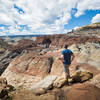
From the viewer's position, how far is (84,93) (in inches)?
255

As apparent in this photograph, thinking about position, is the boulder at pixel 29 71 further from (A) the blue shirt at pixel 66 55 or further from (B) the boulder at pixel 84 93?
(B) the boulder at pixel 84 93

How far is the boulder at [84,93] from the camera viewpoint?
6207 millimetres

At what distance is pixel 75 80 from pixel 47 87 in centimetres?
248

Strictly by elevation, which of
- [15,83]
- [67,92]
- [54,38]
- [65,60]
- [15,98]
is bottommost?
[15,83]

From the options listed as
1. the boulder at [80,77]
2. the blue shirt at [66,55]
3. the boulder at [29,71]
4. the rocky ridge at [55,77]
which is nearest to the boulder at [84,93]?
the rocky ridge at [55,77]

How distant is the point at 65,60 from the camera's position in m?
8.32

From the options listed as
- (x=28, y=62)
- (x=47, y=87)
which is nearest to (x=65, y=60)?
(x=47, y=87)

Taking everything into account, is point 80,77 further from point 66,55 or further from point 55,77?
point 55,77

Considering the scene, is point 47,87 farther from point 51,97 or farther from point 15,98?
point 15,98

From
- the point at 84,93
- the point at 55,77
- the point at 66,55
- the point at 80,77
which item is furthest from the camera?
the point at 55,77

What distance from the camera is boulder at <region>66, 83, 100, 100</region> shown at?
20.4ft

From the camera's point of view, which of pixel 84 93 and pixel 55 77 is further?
pixel 55 77

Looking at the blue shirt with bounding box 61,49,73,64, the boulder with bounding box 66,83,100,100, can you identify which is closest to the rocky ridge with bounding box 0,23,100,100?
the boulder with bounding box 66,83,100,100

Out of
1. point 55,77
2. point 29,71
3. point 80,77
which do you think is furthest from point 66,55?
point 29,71
